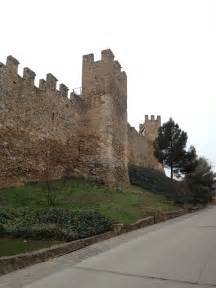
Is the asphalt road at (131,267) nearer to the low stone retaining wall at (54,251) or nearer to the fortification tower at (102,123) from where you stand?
the low stone retaining wall at (54,251)

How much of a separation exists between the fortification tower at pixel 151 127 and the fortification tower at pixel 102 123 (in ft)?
64.2

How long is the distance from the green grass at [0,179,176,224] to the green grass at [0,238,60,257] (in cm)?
418

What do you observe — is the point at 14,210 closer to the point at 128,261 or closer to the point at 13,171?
the point at 13,171

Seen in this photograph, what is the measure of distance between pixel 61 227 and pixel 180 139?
813 inches

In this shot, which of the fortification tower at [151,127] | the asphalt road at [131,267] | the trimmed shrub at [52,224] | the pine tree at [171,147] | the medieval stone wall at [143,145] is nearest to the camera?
the asphalt road at [131,267]

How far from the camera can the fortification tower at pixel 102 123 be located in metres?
22.2

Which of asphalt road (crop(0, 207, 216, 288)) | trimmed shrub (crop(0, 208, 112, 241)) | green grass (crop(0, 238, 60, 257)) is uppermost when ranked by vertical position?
trimmed shrub (crop(0, 208, 112, 241))

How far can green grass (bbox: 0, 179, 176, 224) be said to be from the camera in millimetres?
14826

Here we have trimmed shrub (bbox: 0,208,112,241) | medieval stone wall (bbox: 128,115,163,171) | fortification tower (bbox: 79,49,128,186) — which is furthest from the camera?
medieval stone wall (bbox: 128,115,163,171)

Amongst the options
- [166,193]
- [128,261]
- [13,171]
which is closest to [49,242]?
[128,261]

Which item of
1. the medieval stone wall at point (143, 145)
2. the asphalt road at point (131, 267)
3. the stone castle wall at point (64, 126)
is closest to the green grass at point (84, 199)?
the stone castle wall at point (64, 126)

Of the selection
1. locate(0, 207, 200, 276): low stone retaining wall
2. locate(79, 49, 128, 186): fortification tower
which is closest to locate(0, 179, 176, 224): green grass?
locate(0, 207, 200, 276): low stone retaining wall

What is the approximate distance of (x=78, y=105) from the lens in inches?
914

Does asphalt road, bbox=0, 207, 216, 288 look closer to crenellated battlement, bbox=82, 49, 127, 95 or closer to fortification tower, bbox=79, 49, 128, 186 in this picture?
fortification tower, bbox=79, 49, 128, 186
